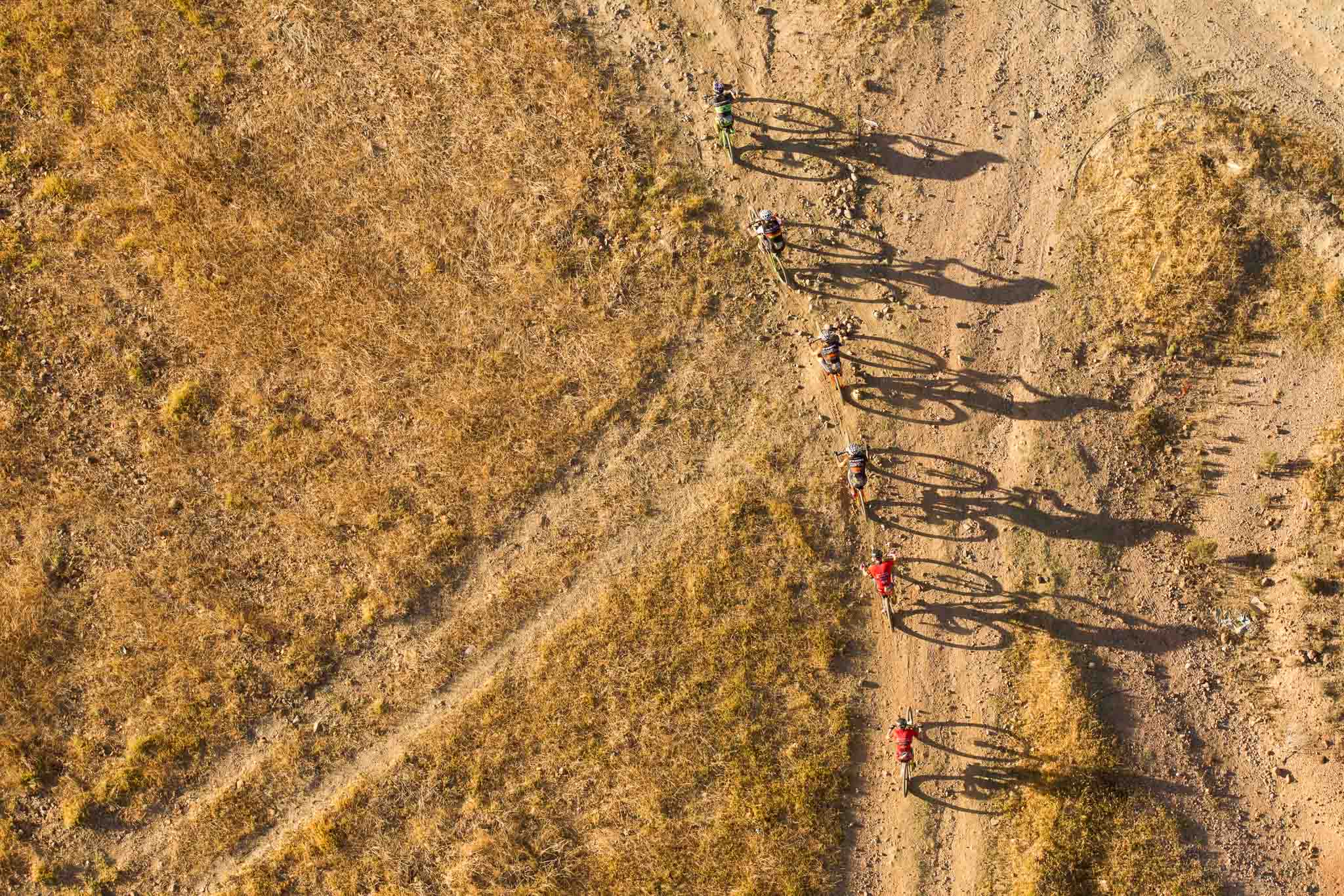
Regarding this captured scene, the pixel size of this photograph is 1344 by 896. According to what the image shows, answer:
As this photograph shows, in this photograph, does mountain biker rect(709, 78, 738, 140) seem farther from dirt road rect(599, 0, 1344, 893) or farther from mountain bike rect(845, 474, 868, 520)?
mountain bike rect(845, 474, 868, 520)

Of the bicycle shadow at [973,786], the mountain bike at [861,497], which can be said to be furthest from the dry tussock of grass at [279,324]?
the bicycle shadow at [973,786]

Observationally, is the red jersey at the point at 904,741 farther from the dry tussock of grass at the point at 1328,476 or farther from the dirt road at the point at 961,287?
the dry tussock of grass at the point at 1328,476

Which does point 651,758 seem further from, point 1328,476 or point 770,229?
point 1328,476

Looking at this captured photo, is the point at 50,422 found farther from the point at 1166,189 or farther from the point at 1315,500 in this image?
the point at 1315,500

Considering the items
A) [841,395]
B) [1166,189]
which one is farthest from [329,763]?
[1166,189]

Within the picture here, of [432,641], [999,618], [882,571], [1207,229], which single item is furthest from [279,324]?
[1207,229]
